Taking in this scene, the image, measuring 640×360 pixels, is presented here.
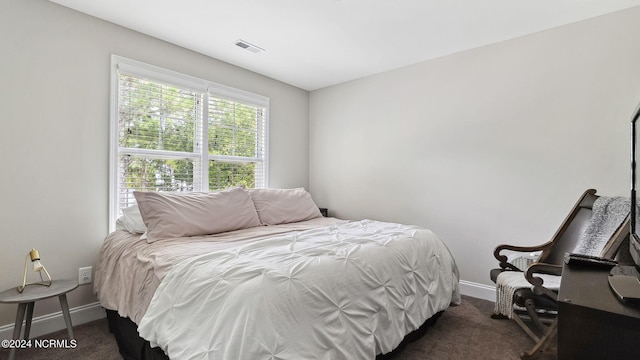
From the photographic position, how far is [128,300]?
1.77 m

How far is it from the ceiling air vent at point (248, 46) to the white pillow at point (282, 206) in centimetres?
143

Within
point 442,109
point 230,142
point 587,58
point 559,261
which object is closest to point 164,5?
point 230,142

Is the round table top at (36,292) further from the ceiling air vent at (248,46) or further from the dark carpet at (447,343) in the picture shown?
the ceiling air vent at (248,46)

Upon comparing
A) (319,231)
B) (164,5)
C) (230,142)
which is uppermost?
(164,5)

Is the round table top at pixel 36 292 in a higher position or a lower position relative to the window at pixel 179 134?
lower

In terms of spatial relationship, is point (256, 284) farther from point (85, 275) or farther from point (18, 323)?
point (85, 275)

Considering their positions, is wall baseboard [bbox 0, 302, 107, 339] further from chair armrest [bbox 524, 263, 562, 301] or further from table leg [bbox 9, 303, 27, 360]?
chair armrest [bbox 524, 263, 562, 301]

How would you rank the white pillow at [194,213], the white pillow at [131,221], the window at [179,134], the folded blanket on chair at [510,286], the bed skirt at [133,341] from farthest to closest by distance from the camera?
the window at [179,134]
the white pillow at [131,221]
the white pillow at [194,213]
the folded blanket on chair at [510,286]
the bed skirt at [133,341]

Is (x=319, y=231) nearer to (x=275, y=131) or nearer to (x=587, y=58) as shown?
(x=275, y=131)

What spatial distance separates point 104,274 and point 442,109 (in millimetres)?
3340

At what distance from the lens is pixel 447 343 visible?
207cm

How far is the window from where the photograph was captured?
260cm

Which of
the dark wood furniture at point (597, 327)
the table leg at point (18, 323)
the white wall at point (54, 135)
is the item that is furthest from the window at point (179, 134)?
the dark wood furniture at point (597, 327)

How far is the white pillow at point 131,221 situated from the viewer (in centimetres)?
229
